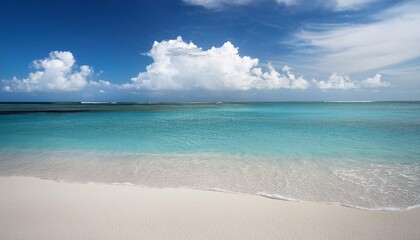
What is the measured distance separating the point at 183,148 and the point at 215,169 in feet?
13.4

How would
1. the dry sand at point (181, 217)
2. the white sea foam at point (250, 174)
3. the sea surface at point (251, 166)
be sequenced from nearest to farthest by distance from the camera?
the dry sand at point (181, 217), the white sea foam at point (250, 174), the sea surface at point (251, 166)

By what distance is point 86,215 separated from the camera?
4.86 metres

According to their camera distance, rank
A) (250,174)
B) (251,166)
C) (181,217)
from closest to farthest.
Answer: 1. (181,217)
2. (250,174)
3. (251,166)

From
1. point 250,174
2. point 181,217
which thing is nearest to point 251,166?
point 250,174

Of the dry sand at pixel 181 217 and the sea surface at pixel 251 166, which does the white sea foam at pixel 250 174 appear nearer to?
the sea surface at pixel 251 166

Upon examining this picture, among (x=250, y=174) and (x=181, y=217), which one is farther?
(x=250, y=174)

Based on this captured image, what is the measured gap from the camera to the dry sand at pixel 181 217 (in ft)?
13.9

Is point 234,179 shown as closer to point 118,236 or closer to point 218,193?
point 218,193

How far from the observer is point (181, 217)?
480cm

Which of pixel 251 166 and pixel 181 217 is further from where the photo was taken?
pixel 251 166

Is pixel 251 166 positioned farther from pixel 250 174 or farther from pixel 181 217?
pixel 181 217

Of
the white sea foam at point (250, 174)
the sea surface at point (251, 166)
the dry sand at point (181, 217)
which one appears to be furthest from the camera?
the sea surface at point (251, 166)

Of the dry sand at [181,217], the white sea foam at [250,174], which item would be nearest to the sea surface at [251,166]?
the white sea foam at [250,174]

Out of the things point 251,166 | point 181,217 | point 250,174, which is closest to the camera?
point 181,217
